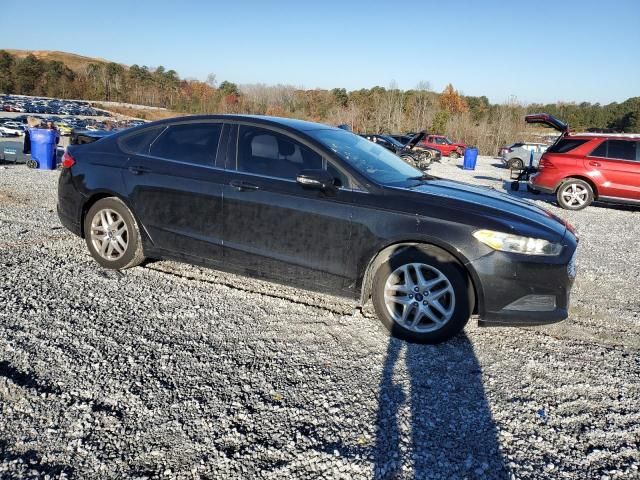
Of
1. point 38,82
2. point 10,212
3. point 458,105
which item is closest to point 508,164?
point 10,212

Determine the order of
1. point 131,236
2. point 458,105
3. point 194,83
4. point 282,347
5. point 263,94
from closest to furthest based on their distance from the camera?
point 282,347 → point 131,236 → point 458,105 → point 263,94 → point 194,83

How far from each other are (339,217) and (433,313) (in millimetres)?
1024

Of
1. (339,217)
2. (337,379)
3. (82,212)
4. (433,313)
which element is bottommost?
(337,379)

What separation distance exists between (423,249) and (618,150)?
931 centimetres

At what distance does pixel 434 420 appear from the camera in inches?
102

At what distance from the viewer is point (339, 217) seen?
3.64 m

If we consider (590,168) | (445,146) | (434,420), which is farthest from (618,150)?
(445,146)

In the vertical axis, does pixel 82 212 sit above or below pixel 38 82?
below

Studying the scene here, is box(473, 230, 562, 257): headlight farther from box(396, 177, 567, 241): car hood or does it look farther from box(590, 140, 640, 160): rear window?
box(590, 140, 640, 160): rear window

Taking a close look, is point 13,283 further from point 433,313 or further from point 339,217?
point 433,313

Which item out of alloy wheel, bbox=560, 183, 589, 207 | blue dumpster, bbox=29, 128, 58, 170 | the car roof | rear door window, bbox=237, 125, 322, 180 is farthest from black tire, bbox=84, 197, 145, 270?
alloy wheel, bbox=560, 183, 589, 207

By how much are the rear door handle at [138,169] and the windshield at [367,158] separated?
5.21 feet

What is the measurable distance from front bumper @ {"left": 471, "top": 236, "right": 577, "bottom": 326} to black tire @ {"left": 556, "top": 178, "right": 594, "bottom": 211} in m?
8.48

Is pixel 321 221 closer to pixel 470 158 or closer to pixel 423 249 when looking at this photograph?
pixel 423 249
